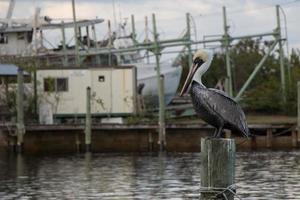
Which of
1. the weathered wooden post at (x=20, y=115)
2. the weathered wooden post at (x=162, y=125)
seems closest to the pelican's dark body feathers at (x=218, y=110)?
the weathered wooden post at (x=162, y=125)

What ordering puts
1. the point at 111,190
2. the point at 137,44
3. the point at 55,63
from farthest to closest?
the point at 55,63 < the point at 137,44 < the point at 111,190

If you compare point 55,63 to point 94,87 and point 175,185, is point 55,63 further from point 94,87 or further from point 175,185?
point 175,185

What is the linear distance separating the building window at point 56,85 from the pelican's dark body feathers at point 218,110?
2089 inches

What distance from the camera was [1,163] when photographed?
50844mm

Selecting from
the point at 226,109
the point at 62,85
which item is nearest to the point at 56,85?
the point at 62,85

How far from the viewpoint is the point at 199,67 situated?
1408 centimetres

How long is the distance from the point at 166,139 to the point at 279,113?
1283 centimetres

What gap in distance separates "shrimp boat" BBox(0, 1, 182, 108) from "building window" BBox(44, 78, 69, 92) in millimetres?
5506

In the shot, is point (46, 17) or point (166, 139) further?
point (46, 17)

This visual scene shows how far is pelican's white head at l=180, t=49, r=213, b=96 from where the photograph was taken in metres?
14.0

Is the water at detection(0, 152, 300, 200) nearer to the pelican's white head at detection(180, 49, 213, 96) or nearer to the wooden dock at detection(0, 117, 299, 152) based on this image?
the wooden dock at detection(0, 117, 299, 152)

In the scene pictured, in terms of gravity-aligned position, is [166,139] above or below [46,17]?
below

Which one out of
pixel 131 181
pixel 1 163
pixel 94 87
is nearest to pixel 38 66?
pixel 94 87

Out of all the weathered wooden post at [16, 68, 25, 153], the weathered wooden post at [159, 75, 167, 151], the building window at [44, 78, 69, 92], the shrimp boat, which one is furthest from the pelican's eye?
the shrimp boat
